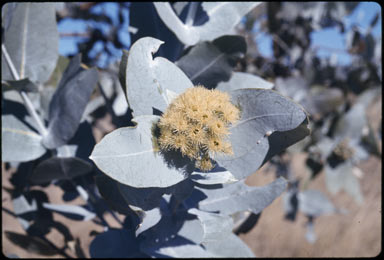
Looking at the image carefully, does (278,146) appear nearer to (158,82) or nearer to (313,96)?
(158,82)

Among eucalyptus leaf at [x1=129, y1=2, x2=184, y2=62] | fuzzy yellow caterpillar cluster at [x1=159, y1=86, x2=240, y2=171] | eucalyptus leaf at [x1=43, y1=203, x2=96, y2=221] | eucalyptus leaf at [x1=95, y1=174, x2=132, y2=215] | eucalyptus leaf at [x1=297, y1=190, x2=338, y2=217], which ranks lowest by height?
eucalyptus leaf at [x1=297, y1=190, x2=338, y2=217]

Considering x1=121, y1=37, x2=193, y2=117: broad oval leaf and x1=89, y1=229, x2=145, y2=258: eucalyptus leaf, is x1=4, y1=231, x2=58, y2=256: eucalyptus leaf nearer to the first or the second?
x1=89, y1=229, x2=145, y2=258: eucalyptus leaf

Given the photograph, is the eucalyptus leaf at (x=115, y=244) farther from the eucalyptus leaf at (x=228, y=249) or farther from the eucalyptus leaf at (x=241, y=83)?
the eucalyptus leaf at (x=241, y=83)

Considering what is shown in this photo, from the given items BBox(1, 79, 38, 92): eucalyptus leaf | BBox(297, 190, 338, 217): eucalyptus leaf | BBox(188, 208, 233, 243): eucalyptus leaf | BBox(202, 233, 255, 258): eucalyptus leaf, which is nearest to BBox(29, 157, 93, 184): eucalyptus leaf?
BBox(1, 79, 38, 92): eucalyptus leaf

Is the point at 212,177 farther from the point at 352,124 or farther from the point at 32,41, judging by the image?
the point at 352,124

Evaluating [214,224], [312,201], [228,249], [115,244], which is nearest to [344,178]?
[312,201]

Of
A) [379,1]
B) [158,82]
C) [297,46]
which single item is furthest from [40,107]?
[297,46]
